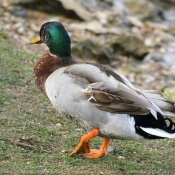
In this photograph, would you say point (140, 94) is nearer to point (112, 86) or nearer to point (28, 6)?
point (112, 86)

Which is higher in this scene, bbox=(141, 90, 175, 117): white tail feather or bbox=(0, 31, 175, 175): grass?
bbox=(141, 90, 175, 117): white tail feather

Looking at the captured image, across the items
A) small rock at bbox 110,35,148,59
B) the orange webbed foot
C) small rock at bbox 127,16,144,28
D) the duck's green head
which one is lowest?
small rock at bbox 127,16,144,28

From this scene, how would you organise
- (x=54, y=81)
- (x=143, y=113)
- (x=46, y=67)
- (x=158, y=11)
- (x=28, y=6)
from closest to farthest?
(x=143, y=113) → (x=54, y=81) → (x=46, y=67) → (x=28, y=6) → (x=158, y=11)

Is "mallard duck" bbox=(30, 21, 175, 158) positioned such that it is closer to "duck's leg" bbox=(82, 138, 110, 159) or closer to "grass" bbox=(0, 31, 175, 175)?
"duck's leg" bbox=(82, 138, 110, 159)

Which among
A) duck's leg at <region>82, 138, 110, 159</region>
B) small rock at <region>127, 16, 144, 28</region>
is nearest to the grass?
duck's leg at <region>82, 138, 110, 159</region>

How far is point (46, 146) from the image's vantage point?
15.2 ft

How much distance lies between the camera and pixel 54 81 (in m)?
4.34

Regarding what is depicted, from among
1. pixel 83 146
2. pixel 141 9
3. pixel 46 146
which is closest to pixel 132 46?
pixel 141 9

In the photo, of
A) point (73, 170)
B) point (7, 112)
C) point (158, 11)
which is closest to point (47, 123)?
point (7, 112)

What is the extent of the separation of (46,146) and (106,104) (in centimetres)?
80

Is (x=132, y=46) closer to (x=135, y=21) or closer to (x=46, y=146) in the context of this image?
(x=135, y=21)

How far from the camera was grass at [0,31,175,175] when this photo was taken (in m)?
4.22

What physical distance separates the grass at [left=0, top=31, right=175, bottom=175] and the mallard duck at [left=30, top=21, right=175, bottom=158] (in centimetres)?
26

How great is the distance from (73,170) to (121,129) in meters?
0.50
